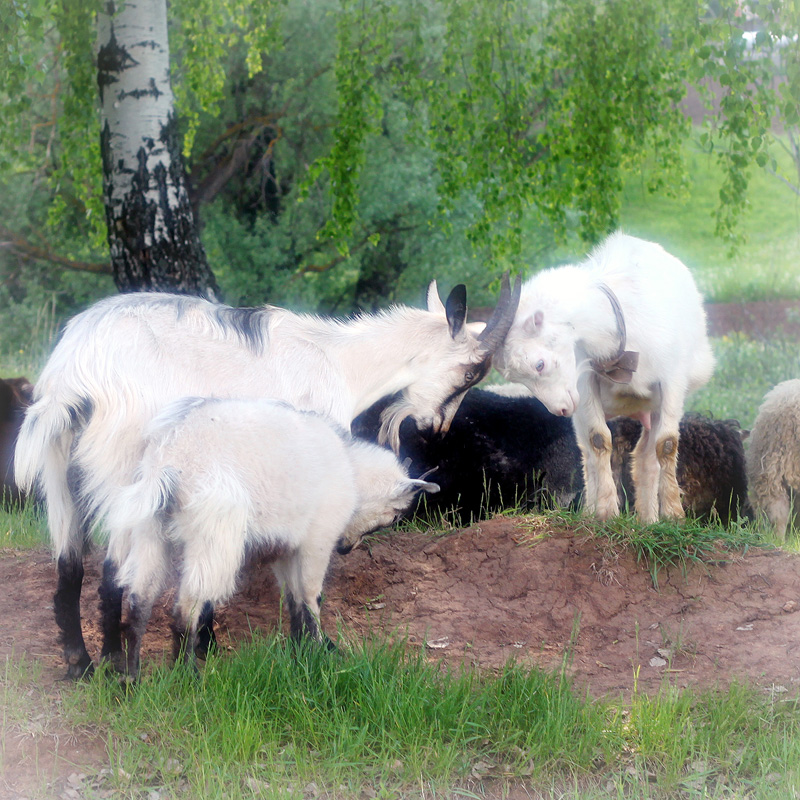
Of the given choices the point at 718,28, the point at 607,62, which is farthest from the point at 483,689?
the point at 607,62

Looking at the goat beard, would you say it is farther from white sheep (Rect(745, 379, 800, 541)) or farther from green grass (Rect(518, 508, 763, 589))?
white sheep (Rect(745, 379, 800, 541))

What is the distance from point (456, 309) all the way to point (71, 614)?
6.85ft

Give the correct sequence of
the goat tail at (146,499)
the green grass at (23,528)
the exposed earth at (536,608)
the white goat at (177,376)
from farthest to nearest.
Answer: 1. the green grass at (23,528)
2. the exposed earth at (536,608)
3. the white goat at (177,376)
4. the goat tail at (146,499)

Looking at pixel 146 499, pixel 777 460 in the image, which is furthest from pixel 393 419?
pixel 777 460

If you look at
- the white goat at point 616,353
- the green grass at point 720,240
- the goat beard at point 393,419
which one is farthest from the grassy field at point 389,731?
the green grass at point 720,240

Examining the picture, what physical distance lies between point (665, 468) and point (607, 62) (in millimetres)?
3344

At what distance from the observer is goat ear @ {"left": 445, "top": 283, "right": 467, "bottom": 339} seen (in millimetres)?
4195

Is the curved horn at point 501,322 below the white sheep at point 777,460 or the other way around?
the other way around

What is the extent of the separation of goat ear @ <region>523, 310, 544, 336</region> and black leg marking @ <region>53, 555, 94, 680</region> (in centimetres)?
229

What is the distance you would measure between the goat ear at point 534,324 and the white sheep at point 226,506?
117 centimetres

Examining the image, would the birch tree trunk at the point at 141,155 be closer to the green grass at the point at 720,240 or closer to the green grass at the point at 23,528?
the green grass at the point at 23,528

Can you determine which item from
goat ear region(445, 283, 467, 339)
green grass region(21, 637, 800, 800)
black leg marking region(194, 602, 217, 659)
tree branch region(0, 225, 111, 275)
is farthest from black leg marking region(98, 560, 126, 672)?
tree branch region(0, 225, 111, 275)

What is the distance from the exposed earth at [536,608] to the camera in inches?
159

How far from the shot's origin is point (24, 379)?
6.60m
